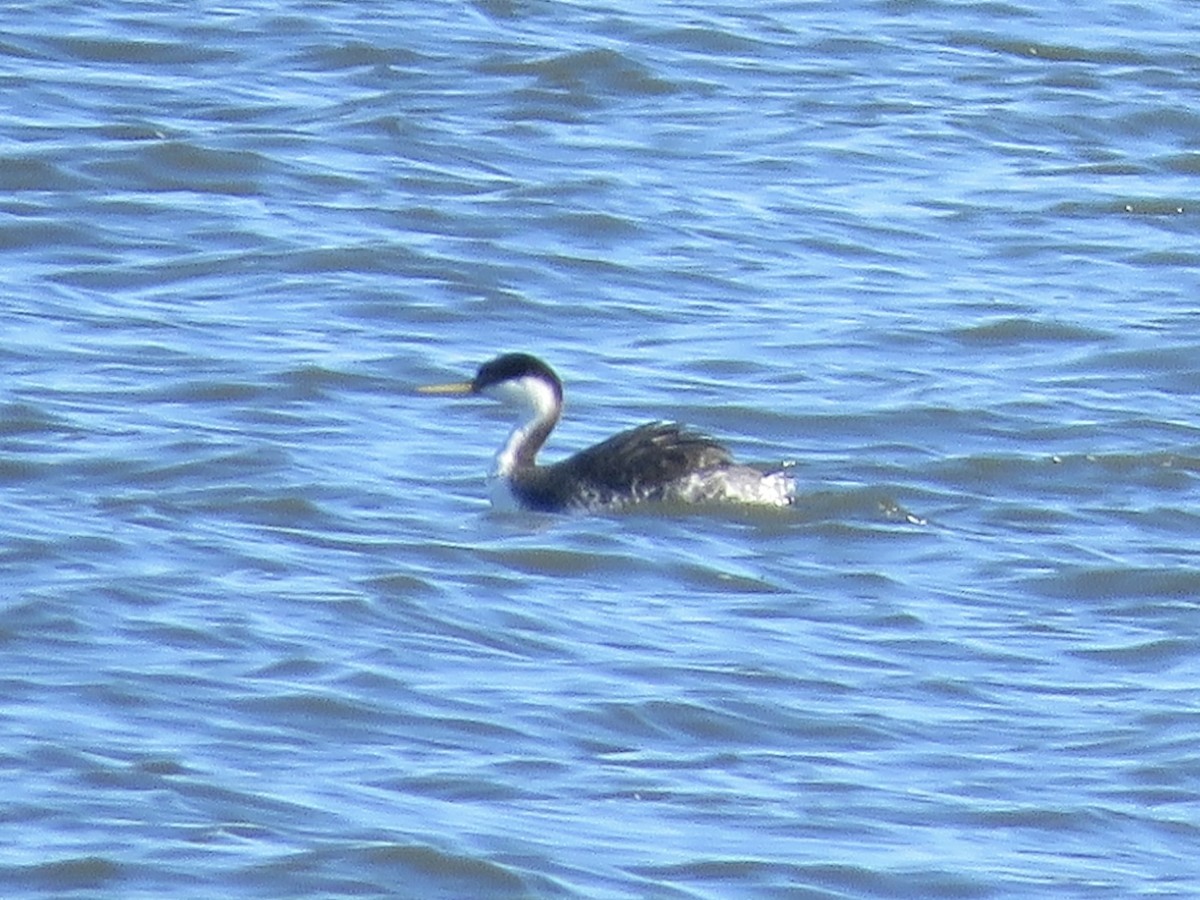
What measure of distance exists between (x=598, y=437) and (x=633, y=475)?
48.1 inches

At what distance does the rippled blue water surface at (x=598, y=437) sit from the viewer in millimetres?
8281

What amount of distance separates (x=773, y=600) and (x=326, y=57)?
8525mm

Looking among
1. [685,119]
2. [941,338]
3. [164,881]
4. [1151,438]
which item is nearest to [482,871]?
[164,881]

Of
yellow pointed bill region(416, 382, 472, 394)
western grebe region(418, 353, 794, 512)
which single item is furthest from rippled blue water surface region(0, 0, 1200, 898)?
yellow pointed bill region(416, 382, 472, 394)

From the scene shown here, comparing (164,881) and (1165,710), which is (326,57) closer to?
(1165,710)

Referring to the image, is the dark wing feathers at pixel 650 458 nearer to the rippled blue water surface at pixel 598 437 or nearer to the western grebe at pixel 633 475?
the western grebe at pixel 633 475

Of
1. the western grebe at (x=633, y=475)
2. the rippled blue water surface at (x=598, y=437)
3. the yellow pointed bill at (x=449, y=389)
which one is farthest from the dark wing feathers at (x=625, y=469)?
the yellow pointed bill at (x=449, y=389)

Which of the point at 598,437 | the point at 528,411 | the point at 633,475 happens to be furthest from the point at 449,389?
the point at 633,475

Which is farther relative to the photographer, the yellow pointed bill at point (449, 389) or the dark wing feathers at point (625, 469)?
the yellow pointed bill at point (449, 389)

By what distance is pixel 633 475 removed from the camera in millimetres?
11703

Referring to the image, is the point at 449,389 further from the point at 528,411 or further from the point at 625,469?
the point at 625,469

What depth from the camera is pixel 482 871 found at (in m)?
7.77

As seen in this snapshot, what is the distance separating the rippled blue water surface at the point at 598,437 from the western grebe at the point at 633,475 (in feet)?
0.33

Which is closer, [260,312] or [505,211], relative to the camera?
[260,312]
